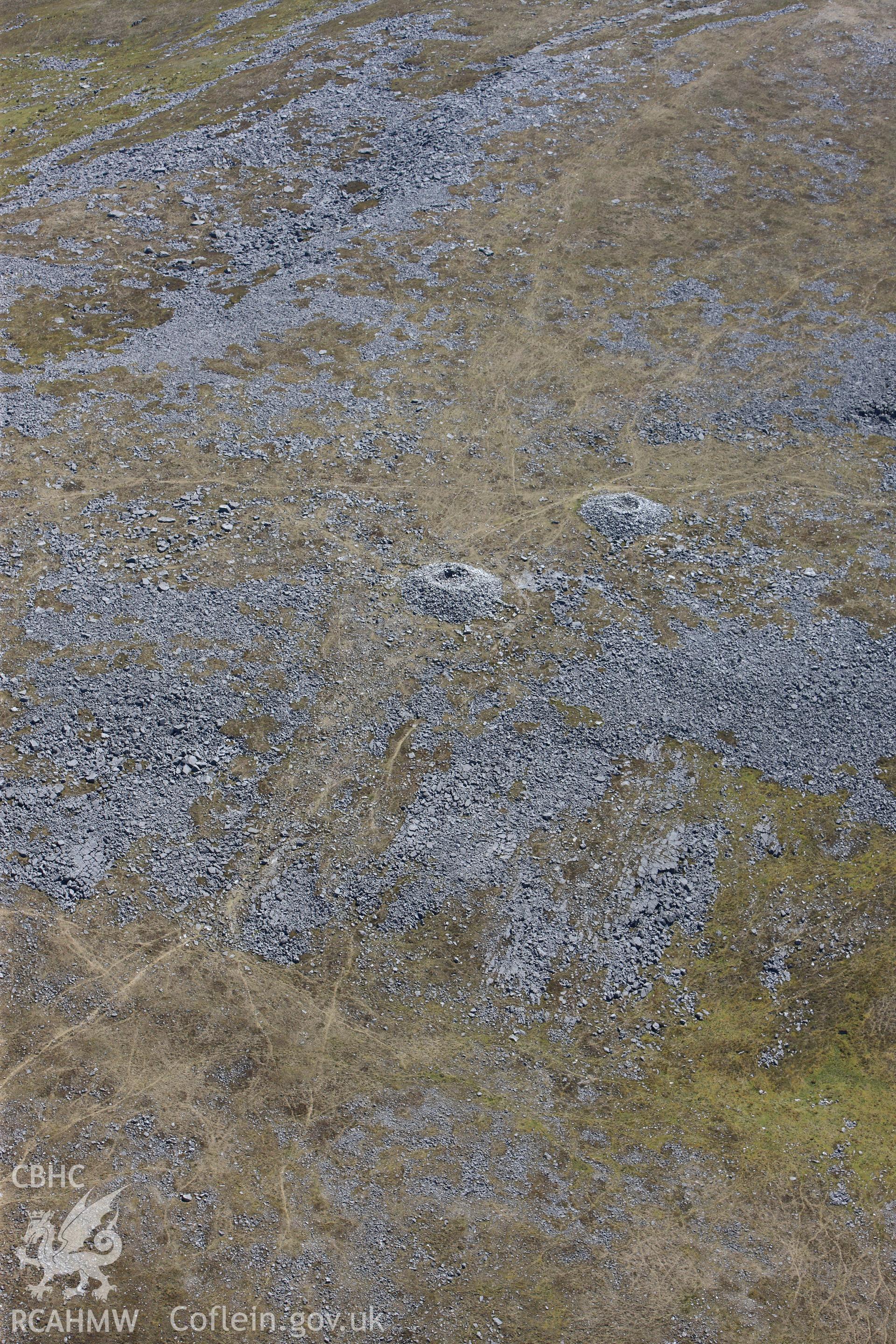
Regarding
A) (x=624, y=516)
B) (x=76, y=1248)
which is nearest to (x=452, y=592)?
(x=624, y=516)

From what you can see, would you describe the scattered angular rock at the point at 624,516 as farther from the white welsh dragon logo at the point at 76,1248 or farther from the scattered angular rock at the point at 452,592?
the white welsh dragon logo at the point at 76,1248

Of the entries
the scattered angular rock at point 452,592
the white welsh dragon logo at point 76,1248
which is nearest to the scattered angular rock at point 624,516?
the scattered angular rock at point 452,592

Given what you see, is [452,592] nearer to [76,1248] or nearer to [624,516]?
[624,516]

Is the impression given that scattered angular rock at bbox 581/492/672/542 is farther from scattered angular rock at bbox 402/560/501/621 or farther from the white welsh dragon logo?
the white welsh dragon logo

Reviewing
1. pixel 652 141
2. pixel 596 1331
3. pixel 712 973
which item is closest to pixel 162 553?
pixel 712 973

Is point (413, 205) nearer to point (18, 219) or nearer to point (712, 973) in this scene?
point (18, 219)

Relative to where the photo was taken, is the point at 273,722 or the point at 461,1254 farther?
the point at 273,722
